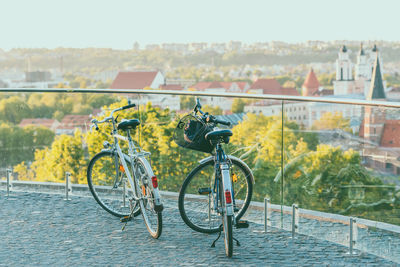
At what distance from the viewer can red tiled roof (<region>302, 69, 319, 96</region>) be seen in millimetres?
86625

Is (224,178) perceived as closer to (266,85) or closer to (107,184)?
(107,184)

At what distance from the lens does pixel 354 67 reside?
10044 cm

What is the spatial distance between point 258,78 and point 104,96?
76166mm

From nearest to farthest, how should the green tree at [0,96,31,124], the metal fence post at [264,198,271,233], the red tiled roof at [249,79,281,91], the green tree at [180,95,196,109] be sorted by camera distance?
the metal fence post at [264,198,271,233] → the green tree at [180,95,196,109] → the green tree at [0,96,31,124] → the red tiled roof at [249,79,281,91]

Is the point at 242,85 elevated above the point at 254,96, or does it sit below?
above

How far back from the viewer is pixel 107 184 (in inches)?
184

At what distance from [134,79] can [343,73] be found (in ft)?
112

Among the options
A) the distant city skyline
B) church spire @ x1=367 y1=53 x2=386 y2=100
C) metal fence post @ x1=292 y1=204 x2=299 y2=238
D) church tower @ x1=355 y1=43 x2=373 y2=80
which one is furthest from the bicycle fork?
church tower @ x1=355 y1=43 x2=373 y2=80

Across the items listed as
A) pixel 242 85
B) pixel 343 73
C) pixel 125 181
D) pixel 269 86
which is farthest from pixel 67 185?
pixel 343 73

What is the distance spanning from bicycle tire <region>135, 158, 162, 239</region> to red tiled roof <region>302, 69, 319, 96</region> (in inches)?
3291

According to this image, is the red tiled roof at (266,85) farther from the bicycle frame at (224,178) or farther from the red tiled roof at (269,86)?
the bicycle frame at (224,178)

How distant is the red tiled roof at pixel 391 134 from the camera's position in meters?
3.51

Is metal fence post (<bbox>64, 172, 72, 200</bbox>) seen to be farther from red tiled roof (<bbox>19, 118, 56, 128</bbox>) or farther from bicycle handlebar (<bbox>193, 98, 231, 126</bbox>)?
bicycle handlebar (<bbox>193, 98, 231, 126</bbox>)

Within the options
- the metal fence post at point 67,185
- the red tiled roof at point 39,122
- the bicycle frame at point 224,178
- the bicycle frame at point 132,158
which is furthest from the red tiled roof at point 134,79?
the bicycle frame at point 224,178
